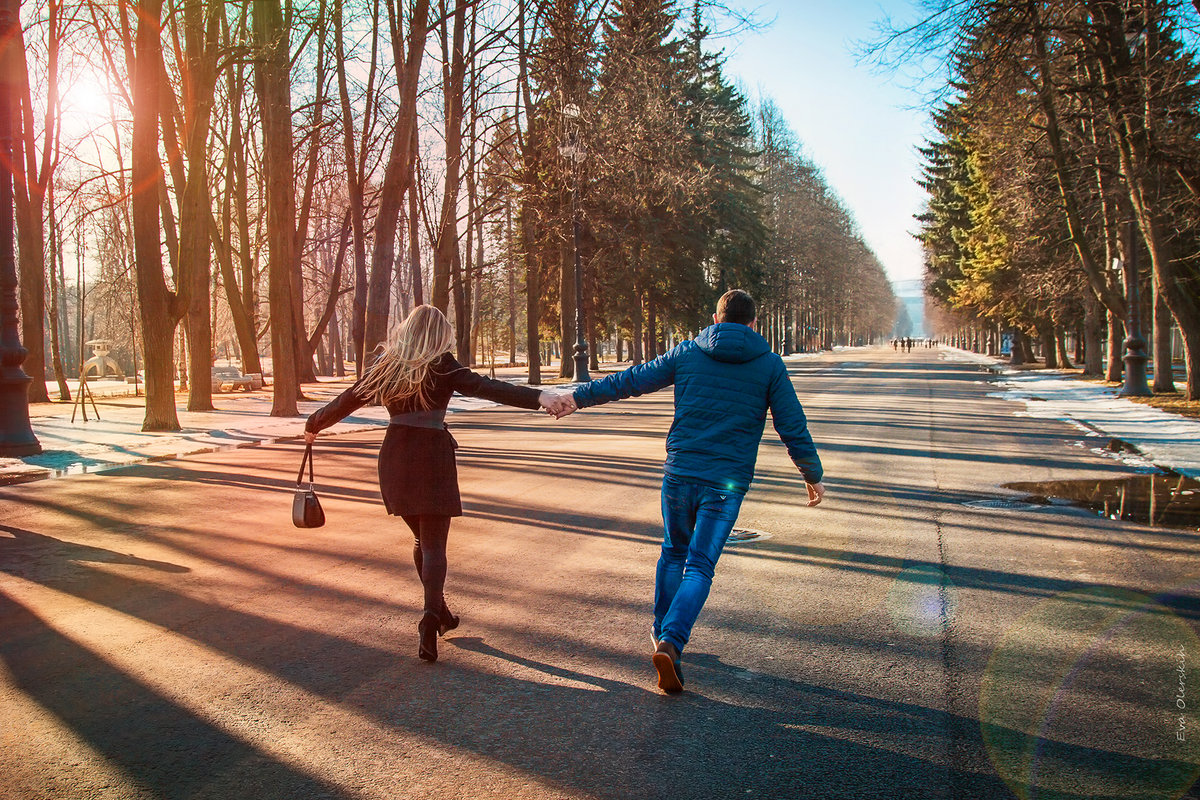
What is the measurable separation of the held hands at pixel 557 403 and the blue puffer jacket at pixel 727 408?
769mm

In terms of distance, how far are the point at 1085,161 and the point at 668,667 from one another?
90.7 ft

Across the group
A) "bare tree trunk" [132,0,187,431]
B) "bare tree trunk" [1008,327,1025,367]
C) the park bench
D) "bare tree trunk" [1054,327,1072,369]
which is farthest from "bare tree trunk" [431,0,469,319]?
"bare tree trunk" [1008,327,1025,367]

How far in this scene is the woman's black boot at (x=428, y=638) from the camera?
4875mm

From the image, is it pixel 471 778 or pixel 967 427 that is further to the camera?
pixel 967 427

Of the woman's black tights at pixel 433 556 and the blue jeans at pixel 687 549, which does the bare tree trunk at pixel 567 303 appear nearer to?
the woman's black tights at pixel 433 556

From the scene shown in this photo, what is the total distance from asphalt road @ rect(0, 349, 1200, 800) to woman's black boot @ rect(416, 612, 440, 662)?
0.11 meters

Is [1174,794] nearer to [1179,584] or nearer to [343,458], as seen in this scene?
[1179,584]

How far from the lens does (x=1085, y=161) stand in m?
27.3

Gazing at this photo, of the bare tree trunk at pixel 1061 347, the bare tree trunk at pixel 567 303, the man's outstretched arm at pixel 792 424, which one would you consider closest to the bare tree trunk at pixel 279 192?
the man's outstretched arm at pixel 792 424

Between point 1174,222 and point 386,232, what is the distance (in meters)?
18.3

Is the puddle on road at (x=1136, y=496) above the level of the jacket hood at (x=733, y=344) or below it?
below

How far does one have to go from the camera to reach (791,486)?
10.9 metres

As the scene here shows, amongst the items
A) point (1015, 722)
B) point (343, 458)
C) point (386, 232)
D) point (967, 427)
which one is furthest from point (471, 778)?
point (386, 232)

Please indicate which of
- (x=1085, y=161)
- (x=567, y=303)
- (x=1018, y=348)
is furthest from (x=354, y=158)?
(x=1018, y=348)
